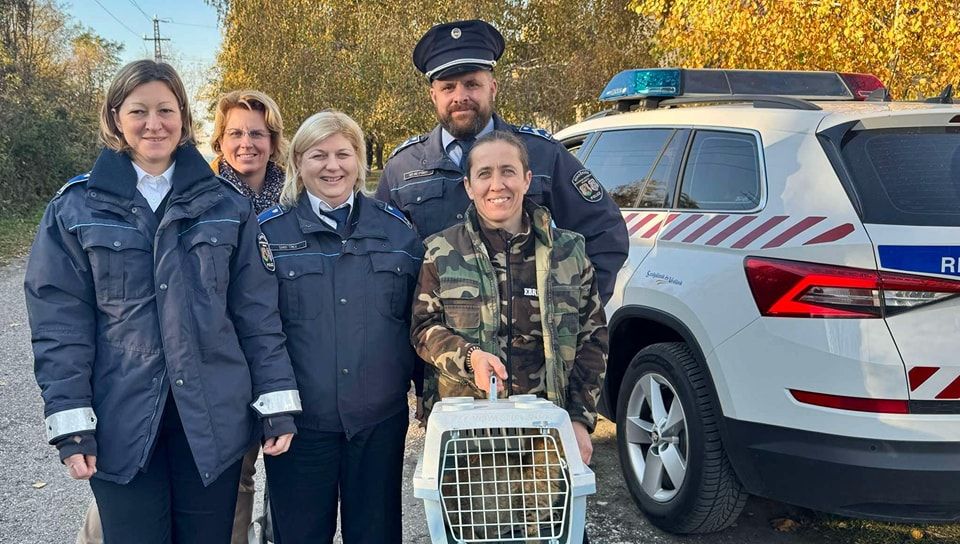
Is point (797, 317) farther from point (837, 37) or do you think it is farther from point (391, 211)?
point (837, 37)

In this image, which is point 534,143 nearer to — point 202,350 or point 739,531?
point 202,350

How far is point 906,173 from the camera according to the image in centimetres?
268

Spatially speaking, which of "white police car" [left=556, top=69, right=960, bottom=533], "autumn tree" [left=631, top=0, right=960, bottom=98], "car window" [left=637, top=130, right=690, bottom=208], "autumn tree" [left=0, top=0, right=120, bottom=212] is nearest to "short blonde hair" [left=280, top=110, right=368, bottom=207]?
"white police car" [left=556, top=69, right=960, bottom=533]

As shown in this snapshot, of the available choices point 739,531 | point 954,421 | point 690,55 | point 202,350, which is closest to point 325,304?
point 202,350

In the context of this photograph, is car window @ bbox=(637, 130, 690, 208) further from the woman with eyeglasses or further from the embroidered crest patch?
the embroidered crest patch

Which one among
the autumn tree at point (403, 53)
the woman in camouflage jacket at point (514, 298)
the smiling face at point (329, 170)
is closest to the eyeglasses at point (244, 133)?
the smiling face at point (329, 170)

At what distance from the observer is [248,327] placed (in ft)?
7.23

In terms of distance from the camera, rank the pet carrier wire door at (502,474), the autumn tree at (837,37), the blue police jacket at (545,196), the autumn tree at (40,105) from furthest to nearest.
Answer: the autumn tree at (40,105) → the autumn tree at (837,37) → the blue police jacket at (545,196) → the pet carrier wire door at (502,474)

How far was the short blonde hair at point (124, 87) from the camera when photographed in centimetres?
215

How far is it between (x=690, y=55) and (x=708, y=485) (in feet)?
19.5

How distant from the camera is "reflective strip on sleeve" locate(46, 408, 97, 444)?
6.41 feet

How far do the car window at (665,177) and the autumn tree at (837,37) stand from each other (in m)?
3.42

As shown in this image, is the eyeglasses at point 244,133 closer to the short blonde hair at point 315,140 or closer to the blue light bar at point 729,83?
the short blonde hair at point 315,140

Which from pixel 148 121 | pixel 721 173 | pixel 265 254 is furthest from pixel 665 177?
pixel 148 121
